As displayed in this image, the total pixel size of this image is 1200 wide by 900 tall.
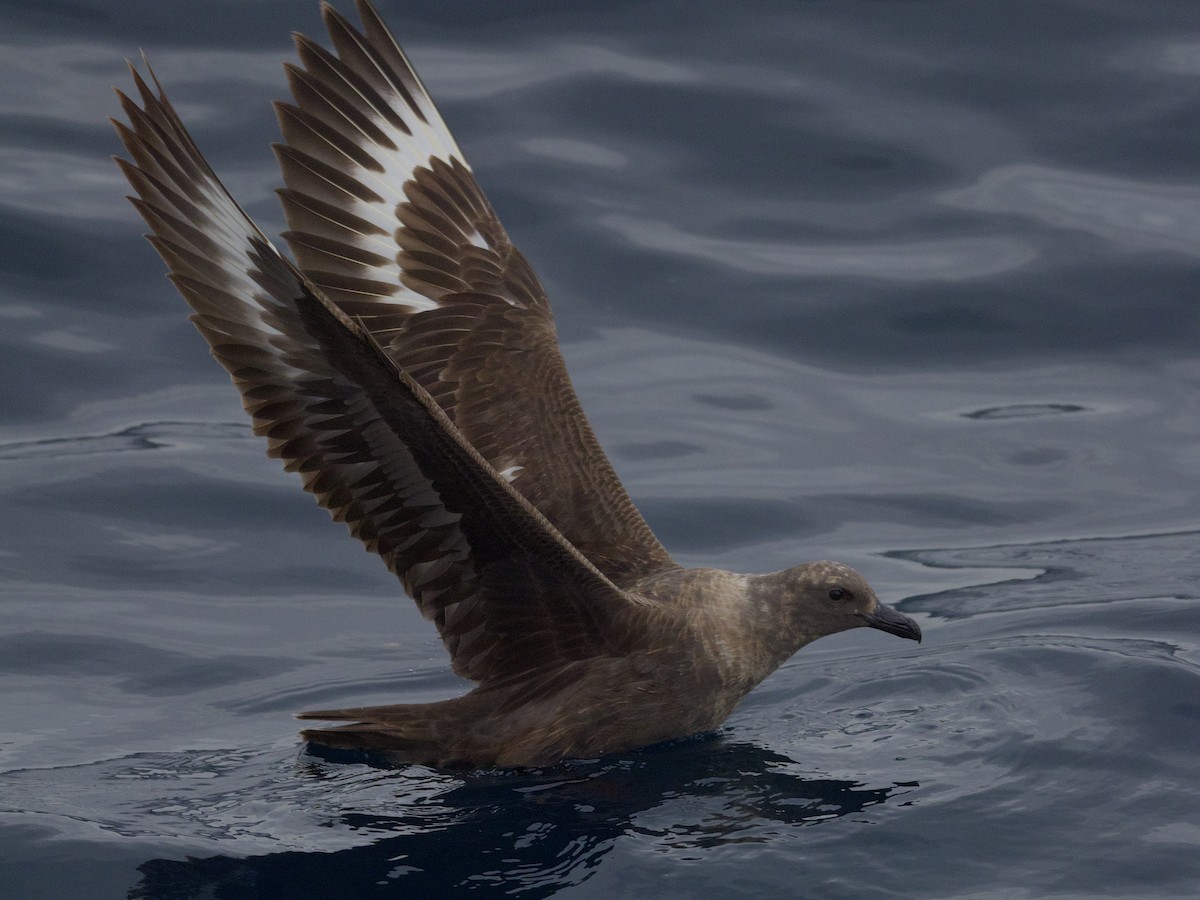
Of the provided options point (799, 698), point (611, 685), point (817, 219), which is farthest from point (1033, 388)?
point (611, 685)

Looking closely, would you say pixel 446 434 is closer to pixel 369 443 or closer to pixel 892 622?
pixel 369 443

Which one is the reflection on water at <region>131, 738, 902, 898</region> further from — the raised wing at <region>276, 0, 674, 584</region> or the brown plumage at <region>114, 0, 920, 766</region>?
the raised wing at <region>276, 0, 674, 584</region>

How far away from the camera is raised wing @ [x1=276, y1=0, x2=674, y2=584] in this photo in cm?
638

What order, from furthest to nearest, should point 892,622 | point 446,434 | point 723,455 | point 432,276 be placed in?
point 723,455
point 432,276
point 892,622
point 446,434

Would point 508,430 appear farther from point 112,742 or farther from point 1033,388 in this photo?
point 1033,388

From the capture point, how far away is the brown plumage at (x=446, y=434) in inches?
200

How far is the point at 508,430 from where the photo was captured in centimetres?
650

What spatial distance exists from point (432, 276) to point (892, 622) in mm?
2271

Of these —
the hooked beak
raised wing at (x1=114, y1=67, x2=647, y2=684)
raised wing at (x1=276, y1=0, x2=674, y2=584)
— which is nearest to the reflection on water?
raised wing at (x1=114, y1=67, x2=647, y2=684)

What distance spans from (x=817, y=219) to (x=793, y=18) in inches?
70.4

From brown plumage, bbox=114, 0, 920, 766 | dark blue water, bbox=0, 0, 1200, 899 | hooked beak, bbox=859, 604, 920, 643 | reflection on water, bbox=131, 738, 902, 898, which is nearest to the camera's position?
reflection on water, bbox=131, 738, 902, 898

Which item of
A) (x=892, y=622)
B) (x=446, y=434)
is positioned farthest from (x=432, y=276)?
(x=892, y=622)

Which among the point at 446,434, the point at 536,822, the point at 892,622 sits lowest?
the point at 536,822

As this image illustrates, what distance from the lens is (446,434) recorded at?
4.97 m
